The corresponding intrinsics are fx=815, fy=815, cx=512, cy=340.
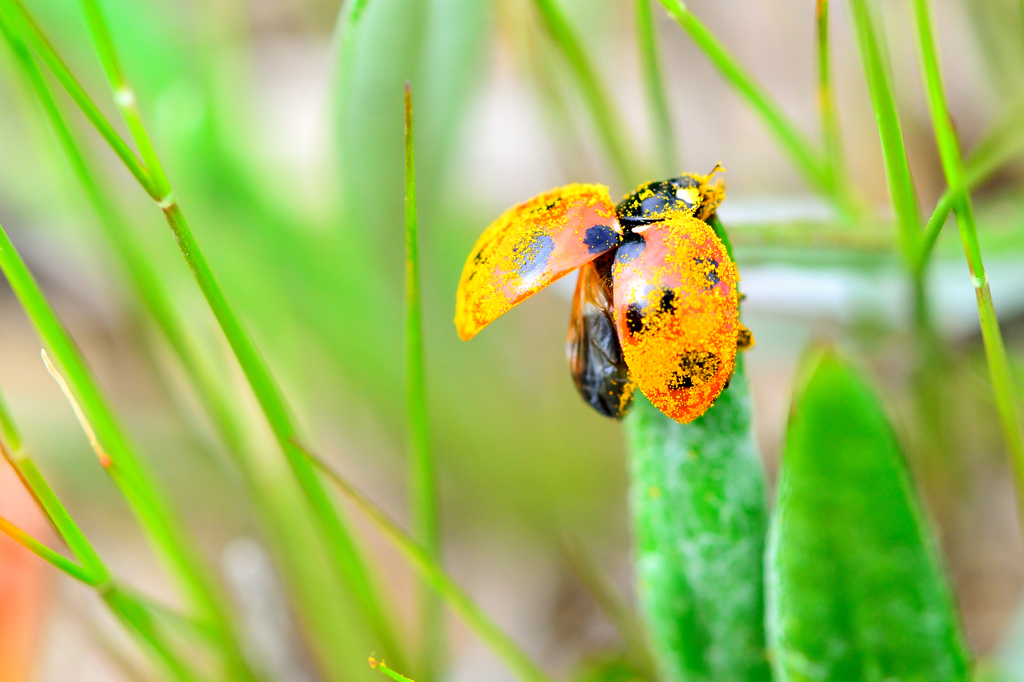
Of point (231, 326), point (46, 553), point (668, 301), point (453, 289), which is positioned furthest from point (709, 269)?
point (453, 289)

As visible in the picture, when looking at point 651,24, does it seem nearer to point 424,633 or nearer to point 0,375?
point 424,633

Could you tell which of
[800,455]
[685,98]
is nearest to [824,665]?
[800,455]

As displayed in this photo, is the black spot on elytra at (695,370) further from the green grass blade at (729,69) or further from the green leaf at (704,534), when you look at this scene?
the green grass blade at (729,69)

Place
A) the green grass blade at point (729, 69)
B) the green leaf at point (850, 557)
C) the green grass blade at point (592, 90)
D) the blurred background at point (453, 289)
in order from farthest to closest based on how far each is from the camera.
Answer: the blurred background at point (453, 289) → the green grass blade at point (592, 90) → the green grass blade at point (729, 69) → the green leaf at point (850, 557)

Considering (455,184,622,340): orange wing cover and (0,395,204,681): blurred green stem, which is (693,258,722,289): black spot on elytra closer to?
(455,184,622,340): orange wing cover

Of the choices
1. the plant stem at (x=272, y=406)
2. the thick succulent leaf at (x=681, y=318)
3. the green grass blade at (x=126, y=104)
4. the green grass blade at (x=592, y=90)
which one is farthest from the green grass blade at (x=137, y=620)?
the green grass blade at (x=592, y=90)

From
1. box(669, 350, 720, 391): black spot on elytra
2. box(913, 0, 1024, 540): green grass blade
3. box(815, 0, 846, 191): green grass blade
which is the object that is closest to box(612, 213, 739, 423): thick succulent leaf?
box(669, 350, 720, 391): black spot on elytra
